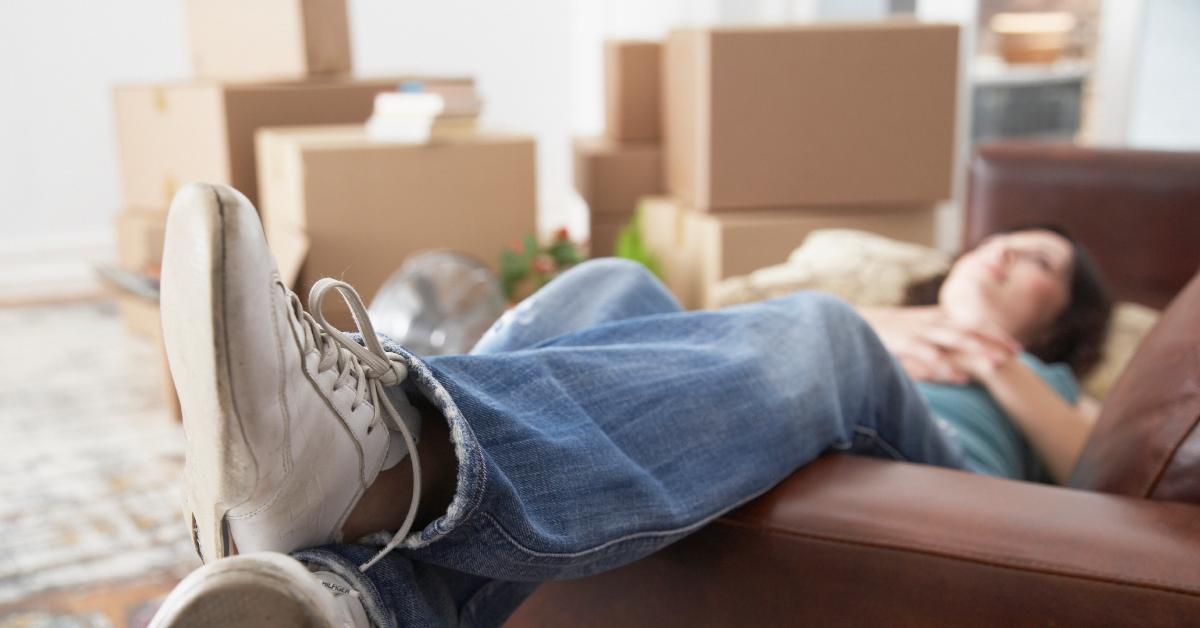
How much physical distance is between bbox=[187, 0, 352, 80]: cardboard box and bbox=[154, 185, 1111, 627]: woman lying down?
1.49m

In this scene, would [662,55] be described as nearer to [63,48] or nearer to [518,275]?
[518,275]

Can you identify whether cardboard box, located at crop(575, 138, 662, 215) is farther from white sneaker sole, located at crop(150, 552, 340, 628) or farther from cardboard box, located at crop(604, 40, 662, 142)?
white sneaker sole, located at crop(150, 552, 340, 628)

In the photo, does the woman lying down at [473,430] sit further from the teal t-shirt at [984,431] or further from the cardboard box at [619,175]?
the cardboard box at [619,175]

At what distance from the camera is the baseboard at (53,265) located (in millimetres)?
3574

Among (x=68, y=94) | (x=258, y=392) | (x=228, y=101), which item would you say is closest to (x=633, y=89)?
(x=228, y=101)

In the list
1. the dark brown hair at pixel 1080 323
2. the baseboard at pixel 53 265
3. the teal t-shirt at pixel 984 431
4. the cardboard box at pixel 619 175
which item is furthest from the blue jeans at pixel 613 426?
the baseboard at pixel 53 265

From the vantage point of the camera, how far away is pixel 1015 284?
5.09 feet

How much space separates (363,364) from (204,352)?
12 centimetres

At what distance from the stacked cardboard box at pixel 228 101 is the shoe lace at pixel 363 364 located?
167 cm

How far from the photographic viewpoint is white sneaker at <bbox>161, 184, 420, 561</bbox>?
1.92ft

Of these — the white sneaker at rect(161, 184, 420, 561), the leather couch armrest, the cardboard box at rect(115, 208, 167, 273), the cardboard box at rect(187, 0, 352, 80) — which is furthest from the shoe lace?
the cardboard box at rect(115, 208, 167, 273)

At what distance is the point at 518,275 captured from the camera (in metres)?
2.09

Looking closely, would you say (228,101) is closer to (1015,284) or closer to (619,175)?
(619,175)

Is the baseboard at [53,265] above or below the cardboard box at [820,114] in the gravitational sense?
below
